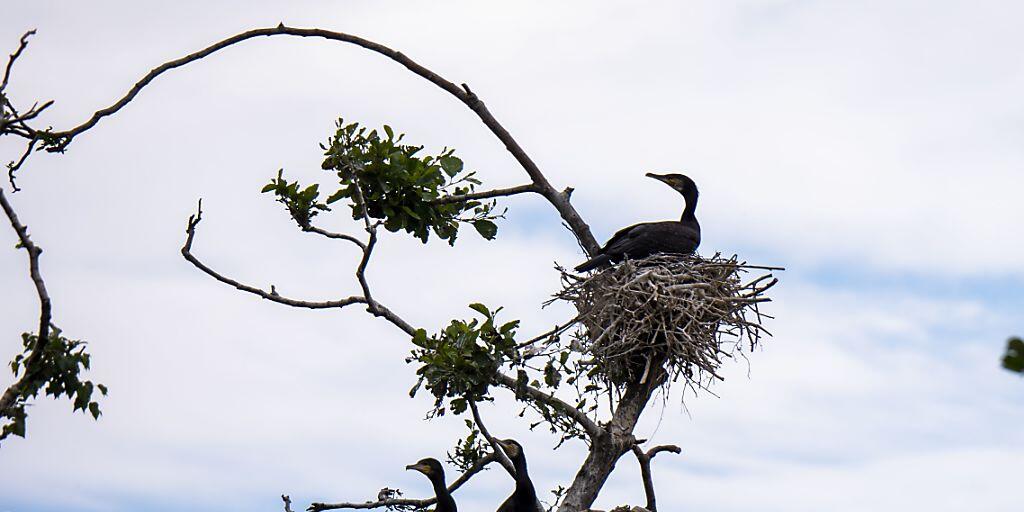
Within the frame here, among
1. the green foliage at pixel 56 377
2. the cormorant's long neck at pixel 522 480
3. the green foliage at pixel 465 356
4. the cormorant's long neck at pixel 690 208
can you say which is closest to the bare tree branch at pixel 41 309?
the green foliage at pixel 56 377

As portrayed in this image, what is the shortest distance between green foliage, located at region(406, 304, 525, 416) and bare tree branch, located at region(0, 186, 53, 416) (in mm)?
2161

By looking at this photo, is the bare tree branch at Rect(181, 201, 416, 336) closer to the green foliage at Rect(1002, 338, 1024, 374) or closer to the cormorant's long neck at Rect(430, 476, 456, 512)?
the cormorant's long neck at Rect(430, 476, 456, 512)

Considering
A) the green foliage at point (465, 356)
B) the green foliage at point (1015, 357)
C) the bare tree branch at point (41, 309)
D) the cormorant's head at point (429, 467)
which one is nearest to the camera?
the green foliage at point (1015, 357)

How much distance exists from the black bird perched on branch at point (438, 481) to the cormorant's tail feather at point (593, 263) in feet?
5.90

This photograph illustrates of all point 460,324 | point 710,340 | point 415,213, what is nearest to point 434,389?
point 460,324

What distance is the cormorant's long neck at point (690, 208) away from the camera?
9.42 meters

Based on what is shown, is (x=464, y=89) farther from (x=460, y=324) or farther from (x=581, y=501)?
(x=581, y=501)

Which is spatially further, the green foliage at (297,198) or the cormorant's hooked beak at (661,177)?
the cormorant's hooked beak at (661,177)

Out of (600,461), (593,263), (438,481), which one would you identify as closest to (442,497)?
(438,481)

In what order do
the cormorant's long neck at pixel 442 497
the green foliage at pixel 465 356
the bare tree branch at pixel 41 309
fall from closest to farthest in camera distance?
1. the bare tree branch at pixel 41 309
2. the green foliage at pixel 465 356
3. the cormorant's long neck at pixel 442 497

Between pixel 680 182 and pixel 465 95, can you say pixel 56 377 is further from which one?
pixel 680 182

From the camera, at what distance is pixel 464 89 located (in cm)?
750

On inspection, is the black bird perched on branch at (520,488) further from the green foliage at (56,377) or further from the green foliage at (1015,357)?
the green foliage at (1015,357)

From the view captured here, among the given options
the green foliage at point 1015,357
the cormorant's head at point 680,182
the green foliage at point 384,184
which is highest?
the cormorant's head at point 680,182
